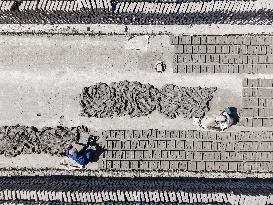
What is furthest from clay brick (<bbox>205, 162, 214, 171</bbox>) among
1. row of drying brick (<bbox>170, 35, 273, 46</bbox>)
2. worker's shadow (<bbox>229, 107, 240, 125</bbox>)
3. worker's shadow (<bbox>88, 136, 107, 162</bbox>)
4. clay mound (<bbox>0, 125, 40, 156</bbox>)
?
clay mound (<bbox>0, 125, 40, 156</bbox>)

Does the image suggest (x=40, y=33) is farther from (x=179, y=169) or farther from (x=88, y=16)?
(x=179, y=169)

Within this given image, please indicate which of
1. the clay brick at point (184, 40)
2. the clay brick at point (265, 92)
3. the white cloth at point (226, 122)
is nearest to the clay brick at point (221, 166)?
the white cloth at point (226, 122)

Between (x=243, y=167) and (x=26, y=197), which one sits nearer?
(x=26, y=197)

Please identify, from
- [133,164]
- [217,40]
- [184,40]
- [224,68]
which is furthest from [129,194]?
[217,40]

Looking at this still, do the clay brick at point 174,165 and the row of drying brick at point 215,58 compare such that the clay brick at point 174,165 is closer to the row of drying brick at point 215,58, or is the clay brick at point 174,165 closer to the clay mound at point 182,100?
the clay mound at point 182,100

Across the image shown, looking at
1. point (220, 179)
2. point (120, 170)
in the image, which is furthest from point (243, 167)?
point (120, 170)

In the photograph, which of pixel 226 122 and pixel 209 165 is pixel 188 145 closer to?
pixel 209 165

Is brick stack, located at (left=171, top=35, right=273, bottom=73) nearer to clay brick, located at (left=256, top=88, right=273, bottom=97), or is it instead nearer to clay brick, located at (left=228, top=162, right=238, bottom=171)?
clay brick, located at (left=256, top=88, right=273, bottom=97)
